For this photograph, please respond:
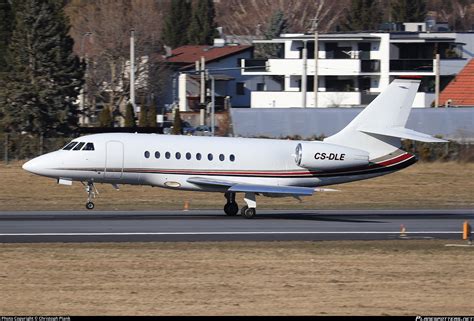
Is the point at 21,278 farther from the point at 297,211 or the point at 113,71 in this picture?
the point at 113,71

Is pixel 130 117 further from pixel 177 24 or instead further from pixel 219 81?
pixel 177 24

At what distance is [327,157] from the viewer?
3241cm

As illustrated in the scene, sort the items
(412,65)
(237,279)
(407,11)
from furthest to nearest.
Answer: (407,11) < (412,65) < (237,279)

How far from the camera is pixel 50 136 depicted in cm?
6359

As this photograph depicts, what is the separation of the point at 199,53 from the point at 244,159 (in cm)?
7834

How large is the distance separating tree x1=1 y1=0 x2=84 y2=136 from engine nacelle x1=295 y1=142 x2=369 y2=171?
33297 mm

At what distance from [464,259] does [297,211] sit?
1310 cm

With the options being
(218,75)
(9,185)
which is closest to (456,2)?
(218,75)

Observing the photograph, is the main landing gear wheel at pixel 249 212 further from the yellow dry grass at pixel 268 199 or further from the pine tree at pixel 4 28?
the pine tree at pixel 4 28

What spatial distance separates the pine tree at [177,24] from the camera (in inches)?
5089

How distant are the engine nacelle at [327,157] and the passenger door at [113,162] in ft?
18.3

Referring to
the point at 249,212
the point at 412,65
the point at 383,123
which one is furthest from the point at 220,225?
the point at 412,65

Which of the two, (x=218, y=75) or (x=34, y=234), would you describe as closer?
(x=34, y=234)

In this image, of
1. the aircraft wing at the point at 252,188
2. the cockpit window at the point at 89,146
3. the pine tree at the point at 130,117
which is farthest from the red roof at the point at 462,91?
the cockpit window at the point at 89,146
